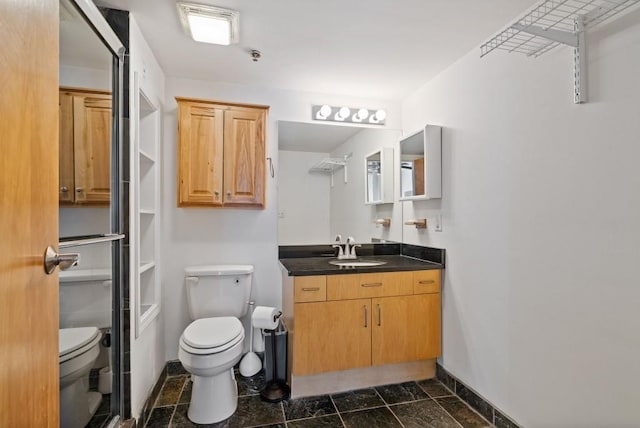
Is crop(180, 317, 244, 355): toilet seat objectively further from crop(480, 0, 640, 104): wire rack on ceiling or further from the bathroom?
crop(480, 0, 640, 104): wire rack on ceiling

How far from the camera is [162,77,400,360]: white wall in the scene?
237 centimetres

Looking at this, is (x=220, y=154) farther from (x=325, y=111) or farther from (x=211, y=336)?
(x=211, y=336)

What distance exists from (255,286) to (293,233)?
1.76 feet

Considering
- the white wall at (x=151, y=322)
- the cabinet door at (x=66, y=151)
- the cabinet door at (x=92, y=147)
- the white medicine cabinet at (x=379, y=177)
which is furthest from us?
the white medicine cabinet at (x=379, y=177)

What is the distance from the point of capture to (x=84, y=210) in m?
1.36

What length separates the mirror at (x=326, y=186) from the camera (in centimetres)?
258

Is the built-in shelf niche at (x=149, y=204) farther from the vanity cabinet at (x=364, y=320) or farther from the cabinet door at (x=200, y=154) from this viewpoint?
the vanity cabinet at (x=364, y=320)

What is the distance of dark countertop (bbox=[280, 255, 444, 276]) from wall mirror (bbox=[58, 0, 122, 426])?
1025 mm

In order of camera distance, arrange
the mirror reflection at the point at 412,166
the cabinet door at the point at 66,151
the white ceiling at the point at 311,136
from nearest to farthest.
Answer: the cabinet door at the point at 66,151, the mirror reflection at the point at 412,166, the white ceiling at the point at 311,136

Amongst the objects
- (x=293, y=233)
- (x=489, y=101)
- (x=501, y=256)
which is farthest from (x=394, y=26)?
(x=293, y=233)

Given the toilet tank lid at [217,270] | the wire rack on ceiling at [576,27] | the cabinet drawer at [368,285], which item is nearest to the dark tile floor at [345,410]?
the cabinet drawer at [368,285]

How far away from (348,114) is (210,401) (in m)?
2.35

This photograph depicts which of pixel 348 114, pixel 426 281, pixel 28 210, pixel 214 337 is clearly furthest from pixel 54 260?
pixel 348 114

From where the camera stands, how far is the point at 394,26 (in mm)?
1723
